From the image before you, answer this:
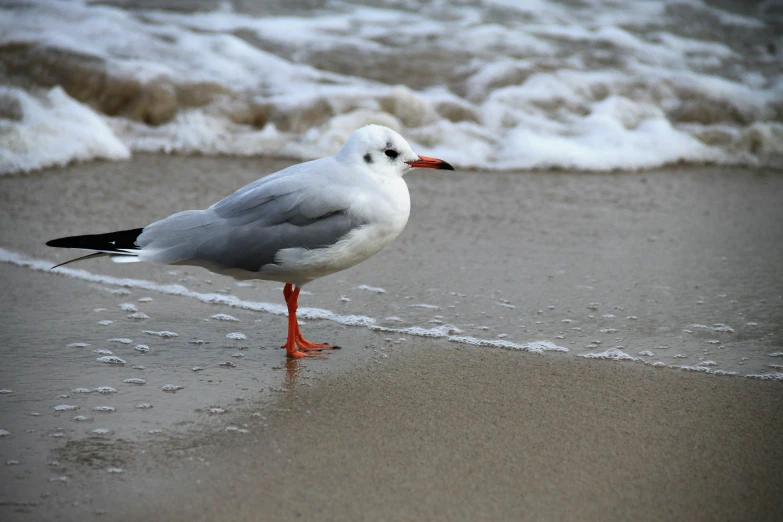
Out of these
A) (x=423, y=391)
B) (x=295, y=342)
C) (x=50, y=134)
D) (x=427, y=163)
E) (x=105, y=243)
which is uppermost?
(x=50, y=134)

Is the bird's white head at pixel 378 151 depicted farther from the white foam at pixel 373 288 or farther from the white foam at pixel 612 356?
the white foam at pixel 612 356

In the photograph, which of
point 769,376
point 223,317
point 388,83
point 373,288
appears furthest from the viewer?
point 388,83

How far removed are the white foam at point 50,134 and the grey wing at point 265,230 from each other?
306 centimetres

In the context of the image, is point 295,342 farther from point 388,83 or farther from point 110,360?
point 388,83

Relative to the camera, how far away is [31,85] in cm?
747

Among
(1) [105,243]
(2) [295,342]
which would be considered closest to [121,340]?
(1) [105,243]

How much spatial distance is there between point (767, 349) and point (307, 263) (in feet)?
6.55

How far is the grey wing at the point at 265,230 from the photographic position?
352 cm

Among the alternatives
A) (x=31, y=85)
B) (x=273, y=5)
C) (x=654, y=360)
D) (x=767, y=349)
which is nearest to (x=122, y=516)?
(x=654, y=360)

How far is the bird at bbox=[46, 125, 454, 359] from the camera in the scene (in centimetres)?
352

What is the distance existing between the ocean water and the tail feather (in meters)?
3.01

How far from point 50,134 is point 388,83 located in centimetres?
324

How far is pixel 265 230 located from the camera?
3543 mm

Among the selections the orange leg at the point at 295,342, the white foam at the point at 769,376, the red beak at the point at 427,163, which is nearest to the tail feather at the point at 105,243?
the orange leg at the point at 295,342
